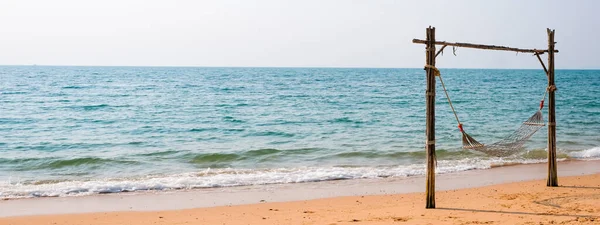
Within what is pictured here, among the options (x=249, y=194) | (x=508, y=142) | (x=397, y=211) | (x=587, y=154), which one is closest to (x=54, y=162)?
(x=249, y=194)

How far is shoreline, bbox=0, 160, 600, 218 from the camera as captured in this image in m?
9.55

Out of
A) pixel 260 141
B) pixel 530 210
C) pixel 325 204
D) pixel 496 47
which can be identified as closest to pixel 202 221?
pixel 325 204

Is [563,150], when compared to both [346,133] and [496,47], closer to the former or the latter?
[346,133]

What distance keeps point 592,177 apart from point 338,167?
587 centimetres

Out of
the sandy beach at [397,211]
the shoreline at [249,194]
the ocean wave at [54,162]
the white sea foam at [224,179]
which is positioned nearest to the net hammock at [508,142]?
the sandy beach at [397,211]

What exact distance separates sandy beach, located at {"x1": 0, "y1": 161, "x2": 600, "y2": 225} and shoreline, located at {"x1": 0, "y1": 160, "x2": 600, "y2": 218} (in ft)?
0.49

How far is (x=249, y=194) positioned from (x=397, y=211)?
3309 mm

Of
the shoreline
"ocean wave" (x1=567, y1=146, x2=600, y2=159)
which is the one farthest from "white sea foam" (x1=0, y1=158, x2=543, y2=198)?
"ocean wave" (x1=567, y1=146, x2=600, y2=159)

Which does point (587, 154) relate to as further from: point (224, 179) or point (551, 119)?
point (224, 179)

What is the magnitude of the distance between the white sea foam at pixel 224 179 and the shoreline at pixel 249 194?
1.31 feet

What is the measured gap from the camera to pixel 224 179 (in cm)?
1212

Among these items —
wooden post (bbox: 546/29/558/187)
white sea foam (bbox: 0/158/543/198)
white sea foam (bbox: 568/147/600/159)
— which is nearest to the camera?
wooden post (bbox: 546/29/558/187)

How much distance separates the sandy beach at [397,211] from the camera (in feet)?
26.0

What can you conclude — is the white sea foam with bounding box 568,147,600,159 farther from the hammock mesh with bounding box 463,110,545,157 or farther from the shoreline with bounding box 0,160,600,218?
the hammock mesh with bounding box 463,110,545,157
